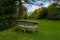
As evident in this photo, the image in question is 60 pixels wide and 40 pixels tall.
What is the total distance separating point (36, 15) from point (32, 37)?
7.11 m

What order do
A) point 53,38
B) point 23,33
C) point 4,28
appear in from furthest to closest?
point 4,28 < point 23,33 < point 53,38

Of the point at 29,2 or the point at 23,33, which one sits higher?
the point at 29,2

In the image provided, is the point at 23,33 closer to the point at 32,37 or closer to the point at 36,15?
the point at 32,37

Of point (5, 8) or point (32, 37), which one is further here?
point (5, 8)

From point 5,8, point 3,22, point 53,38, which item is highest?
point 5,8

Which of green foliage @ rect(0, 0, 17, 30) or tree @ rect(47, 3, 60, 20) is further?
tree @ rect(47, 3, 60, 20)

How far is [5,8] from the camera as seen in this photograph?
8.82 metres

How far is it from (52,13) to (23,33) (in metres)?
6.97

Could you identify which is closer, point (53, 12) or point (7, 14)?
point (7, 14)

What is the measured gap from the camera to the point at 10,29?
9227 millimetres

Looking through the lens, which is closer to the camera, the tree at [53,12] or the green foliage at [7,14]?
the green foliage at [7,14]

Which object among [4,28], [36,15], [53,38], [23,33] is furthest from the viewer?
[36,15]

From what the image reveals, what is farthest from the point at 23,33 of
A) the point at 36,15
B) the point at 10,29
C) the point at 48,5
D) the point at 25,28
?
the point at 48,5

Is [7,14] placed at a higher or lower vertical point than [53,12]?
higher
